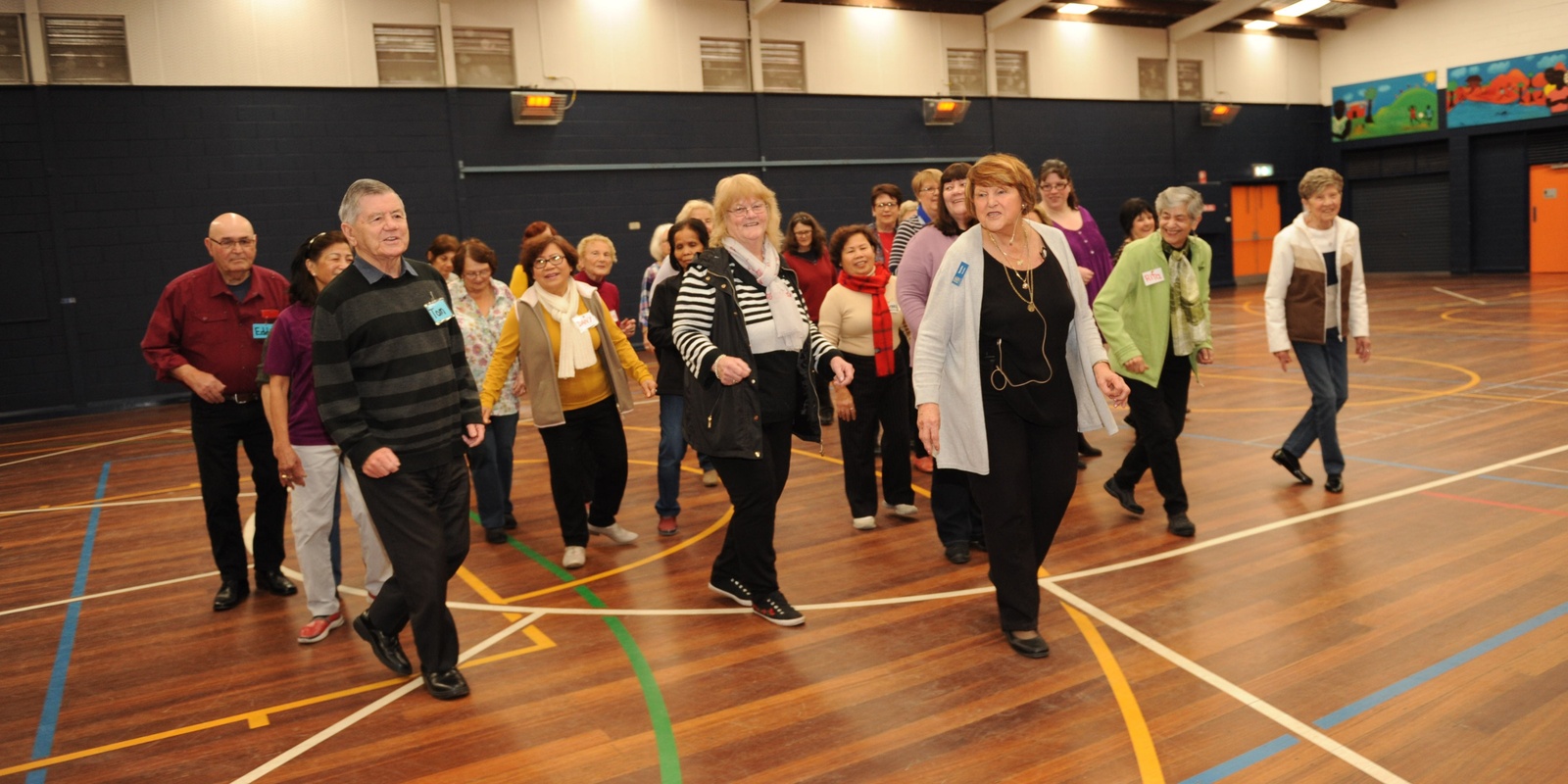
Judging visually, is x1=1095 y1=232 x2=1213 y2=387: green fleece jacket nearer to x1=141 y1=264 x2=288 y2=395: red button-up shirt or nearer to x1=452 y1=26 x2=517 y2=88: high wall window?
x1=141 y1=264 x2=288 y2=395: red button-up shirt

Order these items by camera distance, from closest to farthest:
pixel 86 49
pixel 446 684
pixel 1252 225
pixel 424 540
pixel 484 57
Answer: pixel 424 540, pixel 446 684, pixel 86 49, pixel 484 57, pixel 1252 225

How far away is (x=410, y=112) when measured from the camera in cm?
1433

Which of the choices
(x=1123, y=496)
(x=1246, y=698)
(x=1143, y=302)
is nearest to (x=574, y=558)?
(x=1123, y=496)

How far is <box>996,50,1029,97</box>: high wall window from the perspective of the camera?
63.4 ft

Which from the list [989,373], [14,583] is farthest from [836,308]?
[14,583]

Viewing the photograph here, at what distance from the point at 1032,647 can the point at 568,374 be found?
8.12 ft

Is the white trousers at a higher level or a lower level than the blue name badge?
lower

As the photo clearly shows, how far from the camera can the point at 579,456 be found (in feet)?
17.3

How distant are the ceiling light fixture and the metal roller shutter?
4.24 metres

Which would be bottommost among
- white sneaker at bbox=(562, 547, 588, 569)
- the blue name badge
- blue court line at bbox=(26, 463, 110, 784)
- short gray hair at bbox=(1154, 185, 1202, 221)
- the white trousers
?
blue court line at bbox=(26, 463, 110, 784)

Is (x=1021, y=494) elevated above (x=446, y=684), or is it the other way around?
(x=1021, y=494)

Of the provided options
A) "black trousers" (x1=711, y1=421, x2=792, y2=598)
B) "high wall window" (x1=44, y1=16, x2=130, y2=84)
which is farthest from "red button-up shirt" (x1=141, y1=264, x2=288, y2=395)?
"high wall window" (x1=44, y1=16, x2=130, y2=84)

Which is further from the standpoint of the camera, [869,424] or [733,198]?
[869,424]

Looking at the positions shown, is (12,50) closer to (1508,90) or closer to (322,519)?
(322,519)
